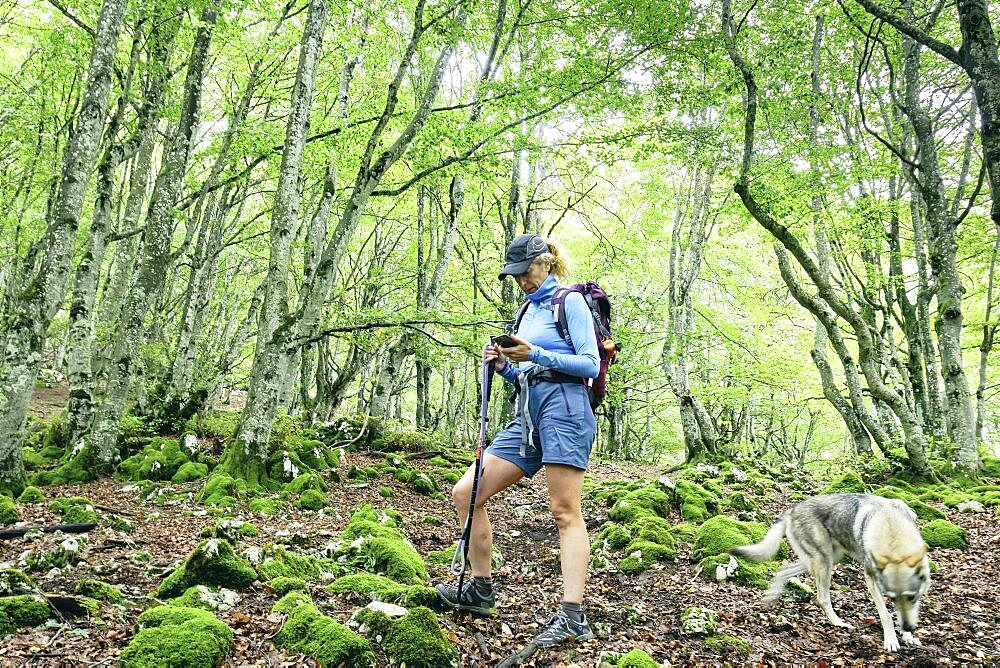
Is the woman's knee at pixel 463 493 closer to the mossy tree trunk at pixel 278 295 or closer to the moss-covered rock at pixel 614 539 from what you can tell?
the moss-covered rock at pixel 614 539

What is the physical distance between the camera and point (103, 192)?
8.84 m

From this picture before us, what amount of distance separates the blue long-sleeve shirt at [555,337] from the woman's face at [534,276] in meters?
0.05

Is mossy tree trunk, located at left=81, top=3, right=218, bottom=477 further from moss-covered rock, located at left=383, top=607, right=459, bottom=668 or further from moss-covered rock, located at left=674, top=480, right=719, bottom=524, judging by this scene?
moss-covered rock, located at left=674, top=480, right=719, bottom=524

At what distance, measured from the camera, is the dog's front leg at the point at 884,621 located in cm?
400

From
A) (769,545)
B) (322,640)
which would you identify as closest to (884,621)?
(769,545)

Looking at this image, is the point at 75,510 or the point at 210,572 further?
the point at 75,510

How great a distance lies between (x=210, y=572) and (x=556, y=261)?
11.6ft

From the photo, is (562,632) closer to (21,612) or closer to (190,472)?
(21,612)

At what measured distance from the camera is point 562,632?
370 centimetres

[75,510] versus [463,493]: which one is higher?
[463,493]

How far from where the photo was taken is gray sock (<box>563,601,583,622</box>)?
12.3ft

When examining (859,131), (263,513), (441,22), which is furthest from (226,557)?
(859,131)

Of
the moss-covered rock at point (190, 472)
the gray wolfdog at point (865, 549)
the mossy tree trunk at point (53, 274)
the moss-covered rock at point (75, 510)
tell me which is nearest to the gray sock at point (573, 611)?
the gray wolfdog at point (865, 549)

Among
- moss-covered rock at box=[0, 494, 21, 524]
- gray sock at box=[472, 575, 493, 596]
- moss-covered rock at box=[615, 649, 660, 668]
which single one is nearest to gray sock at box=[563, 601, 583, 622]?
moss-covered rock at box=[615, 649, 660, 668]
